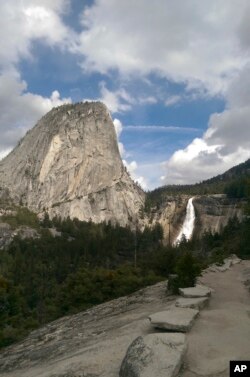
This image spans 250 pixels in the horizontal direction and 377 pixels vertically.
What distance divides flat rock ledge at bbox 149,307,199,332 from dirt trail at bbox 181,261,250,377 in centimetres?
24

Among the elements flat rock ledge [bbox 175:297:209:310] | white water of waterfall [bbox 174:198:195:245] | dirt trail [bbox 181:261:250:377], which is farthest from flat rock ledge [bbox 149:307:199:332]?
white water of waterfall [bbox 174:198:195:245]

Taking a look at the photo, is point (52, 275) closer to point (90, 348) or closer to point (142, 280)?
point (142, 280)

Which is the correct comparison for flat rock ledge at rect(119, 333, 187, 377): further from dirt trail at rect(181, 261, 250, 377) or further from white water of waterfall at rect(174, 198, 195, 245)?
white water of waterfall at rect(174, 198, 195, 245)

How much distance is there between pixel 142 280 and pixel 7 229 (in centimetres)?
13460

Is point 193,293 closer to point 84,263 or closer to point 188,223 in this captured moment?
point 84,263

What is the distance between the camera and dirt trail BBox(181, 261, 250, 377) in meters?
9.44

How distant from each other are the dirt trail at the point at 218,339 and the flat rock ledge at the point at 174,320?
0.80 feet

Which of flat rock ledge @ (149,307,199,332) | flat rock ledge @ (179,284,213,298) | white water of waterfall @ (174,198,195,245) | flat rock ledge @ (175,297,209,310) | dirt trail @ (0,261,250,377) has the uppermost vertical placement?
white water of waterfall @ (174,198,195,245)

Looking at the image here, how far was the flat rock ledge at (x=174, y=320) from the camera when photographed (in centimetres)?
1209

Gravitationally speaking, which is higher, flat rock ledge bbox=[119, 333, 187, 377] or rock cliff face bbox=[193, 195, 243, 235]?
rock cliff face bbox=[193, 195, 243, 235]

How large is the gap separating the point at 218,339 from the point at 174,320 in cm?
153

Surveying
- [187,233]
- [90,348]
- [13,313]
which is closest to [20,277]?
[13,313]

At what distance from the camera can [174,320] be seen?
12.5 meters

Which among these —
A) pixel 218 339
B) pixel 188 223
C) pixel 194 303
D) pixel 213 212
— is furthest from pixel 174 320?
pixel 188 223
